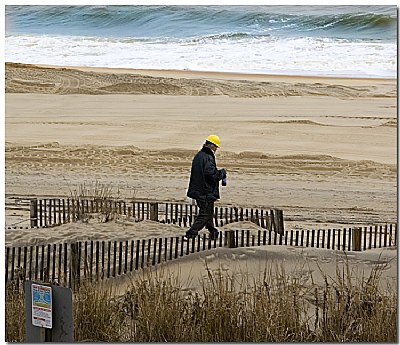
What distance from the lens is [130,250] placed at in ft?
23.1

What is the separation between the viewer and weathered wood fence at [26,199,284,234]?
7.10m

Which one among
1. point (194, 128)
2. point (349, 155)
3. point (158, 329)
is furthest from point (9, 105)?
point (349, 155)

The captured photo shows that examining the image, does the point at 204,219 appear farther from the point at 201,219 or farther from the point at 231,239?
the point at 231,239

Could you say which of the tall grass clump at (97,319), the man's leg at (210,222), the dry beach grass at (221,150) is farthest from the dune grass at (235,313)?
the man's leg at (210,222)

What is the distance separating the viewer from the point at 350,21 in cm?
702

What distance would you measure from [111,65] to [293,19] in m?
1.25

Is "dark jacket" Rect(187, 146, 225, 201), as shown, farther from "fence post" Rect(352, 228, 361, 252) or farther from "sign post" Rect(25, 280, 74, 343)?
"sign post" Rect(25, 280, 74, 343)

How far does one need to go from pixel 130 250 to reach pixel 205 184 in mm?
663

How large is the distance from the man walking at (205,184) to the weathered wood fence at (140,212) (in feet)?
0.15

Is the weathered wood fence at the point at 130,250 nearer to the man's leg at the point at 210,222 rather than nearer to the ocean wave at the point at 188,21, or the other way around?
the man's leg at the point at 210,222

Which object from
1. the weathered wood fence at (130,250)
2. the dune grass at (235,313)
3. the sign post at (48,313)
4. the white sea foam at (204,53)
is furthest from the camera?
the white sea foam at (204,53)

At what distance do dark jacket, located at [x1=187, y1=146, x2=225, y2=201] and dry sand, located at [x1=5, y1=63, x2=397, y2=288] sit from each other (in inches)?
2.1

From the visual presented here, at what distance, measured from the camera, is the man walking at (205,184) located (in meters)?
7.10

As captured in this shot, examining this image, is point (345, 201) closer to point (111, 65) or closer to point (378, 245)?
point (378, 245)
